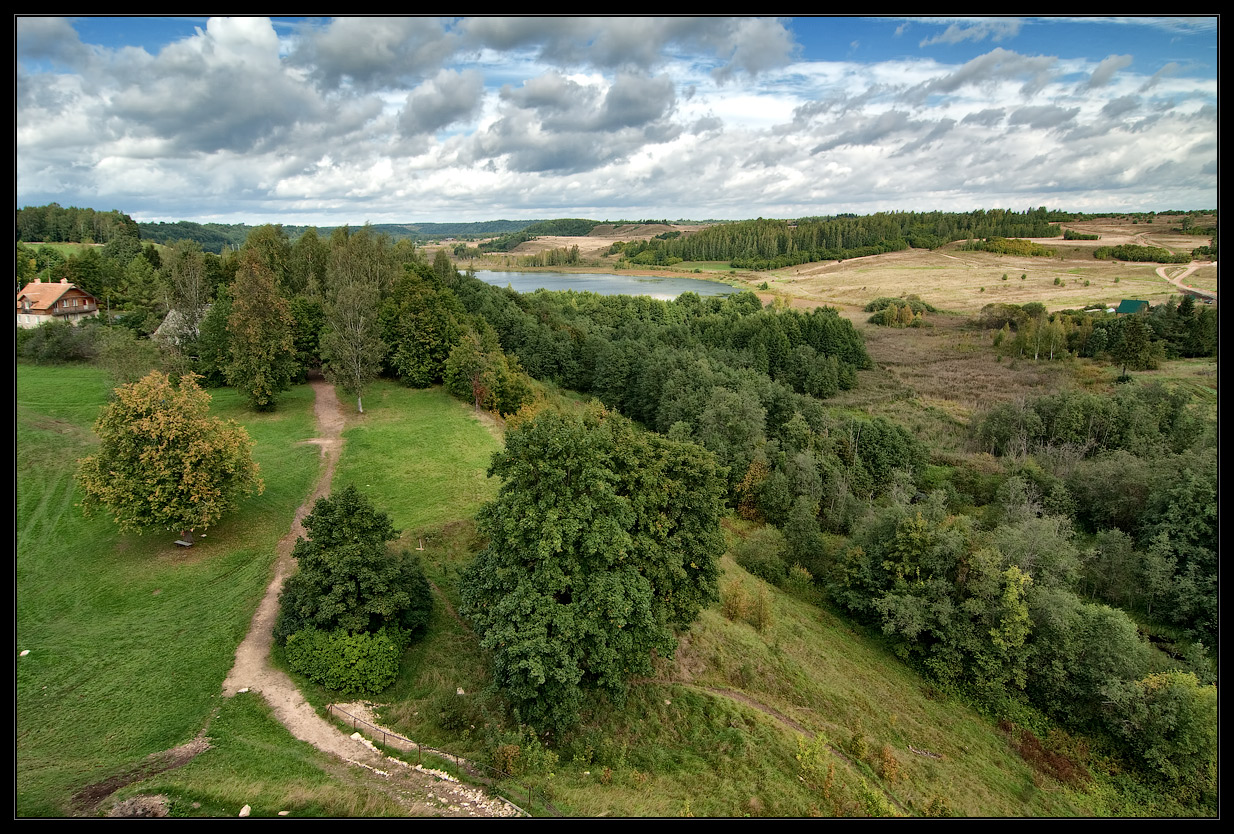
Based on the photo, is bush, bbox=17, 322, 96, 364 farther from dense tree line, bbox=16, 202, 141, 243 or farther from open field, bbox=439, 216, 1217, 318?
open field, bbox=439, 216, 1217, 318

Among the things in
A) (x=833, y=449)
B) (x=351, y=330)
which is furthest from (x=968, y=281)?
(x=351, y=330)

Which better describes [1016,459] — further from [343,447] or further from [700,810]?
[343,447]

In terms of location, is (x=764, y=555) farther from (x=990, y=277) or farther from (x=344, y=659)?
(x=990, y=277)

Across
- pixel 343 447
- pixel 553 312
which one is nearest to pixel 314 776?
pixel 343 447

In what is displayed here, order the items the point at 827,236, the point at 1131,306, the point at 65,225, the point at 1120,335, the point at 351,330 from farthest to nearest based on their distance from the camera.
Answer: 1. the point at 827,236
2. the point at 65,225
3. the point at 1131,306
4. the point at 1120,335
5. the point at 351,330

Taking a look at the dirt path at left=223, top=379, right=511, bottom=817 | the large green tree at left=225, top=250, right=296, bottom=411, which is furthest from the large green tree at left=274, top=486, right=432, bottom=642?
the large green tree at left=225, top=250, right=296, bottom=411
